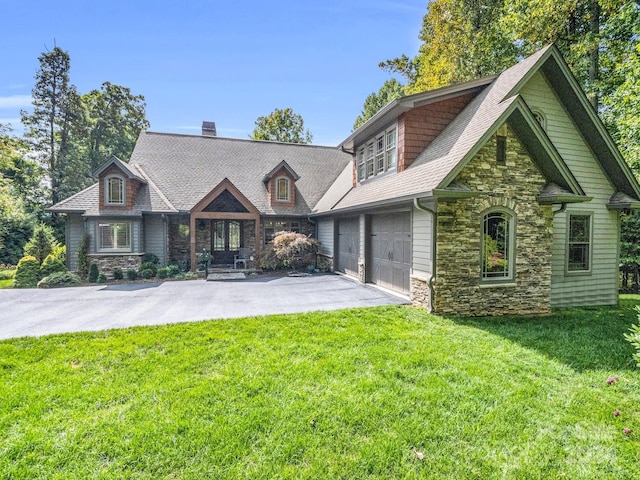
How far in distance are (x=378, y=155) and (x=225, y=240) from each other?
30.4 ft

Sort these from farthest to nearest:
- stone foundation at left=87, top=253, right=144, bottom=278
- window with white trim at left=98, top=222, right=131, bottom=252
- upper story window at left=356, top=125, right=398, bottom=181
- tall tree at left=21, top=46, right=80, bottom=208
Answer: tall tree at left=21, top=46, right=80, bottom=208, window with white trim at left=98, top=222, right=131, bottom=252, stone foundation at left=87, top=253, right=144, bottom=278, upper story window at left=356, top=125, right=398, bottom=181

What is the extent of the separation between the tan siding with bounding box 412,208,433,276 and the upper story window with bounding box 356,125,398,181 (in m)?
2.91

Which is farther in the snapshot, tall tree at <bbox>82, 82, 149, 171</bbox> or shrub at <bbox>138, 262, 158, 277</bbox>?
tall tree at <bbox>82, 82, 149, 171</bbox>

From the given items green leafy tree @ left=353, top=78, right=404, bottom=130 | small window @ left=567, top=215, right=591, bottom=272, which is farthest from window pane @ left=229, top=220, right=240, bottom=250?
green leafy tree @ left=353, top=78, right=404, bottom=130

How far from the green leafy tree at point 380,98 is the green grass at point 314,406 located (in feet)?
84.0

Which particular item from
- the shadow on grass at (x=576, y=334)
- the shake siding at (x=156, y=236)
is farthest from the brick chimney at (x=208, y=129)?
the shadow on grass at (x=576, y=334)

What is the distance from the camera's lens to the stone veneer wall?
7.36m

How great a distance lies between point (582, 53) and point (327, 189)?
12068 millimetres

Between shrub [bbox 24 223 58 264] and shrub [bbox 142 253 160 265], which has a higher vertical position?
shrub [bbox 24 223 58 264]

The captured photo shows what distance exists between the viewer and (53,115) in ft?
77.7

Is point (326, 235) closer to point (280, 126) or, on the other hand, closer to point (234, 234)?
point (234, 234)

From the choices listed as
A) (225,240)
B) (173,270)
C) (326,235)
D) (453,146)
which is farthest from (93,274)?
(453,146)

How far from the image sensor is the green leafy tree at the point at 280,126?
3169 cm

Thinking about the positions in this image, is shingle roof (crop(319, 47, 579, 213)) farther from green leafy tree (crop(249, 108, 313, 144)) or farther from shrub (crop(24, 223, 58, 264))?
green leafy tree (crop(249, 108, 313, 144))
